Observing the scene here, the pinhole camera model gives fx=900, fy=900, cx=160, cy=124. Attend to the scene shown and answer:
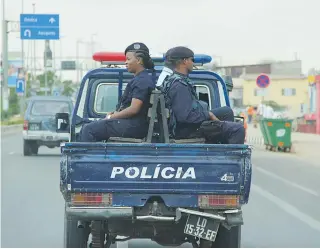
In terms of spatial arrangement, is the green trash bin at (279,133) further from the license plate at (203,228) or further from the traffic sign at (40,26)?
the traffic sign at (40,26)

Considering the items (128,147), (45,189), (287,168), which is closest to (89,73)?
(128,147)

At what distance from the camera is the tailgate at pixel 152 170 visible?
7.31 metres

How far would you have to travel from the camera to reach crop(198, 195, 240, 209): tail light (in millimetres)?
7348

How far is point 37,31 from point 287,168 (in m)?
33.6

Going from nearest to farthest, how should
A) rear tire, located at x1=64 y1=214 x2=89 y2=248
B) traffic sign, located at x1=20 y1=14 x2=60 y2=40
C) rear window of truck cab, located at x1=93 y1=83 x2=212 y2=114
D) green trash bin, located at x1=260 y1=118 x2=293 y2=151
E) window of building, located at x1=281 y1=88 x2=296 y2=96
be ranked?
rear tire, located at x1=64 y1=214 x2=89 y2=248 → rear window of truck cab, located at x1=93 y1=83 x2=212 y2=114 → green trash bin, located at x1=260 y1=118 x2=293 y2=151 → traffic sign, located at x1=20 y1=14 x2=60 y2=40 → window of building, located at x1=281 y1=88 x2=296 y2=96

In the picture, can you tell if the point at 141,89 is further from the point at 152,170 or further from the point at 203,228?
the point at 203,228

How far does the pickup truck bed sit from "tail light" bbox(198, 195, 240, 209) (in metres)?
0.04

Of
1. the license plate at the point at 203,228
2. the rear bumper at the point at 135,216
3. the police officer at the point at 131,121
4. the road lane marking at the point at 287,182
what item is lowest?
the road lane marking at the point at 287,182

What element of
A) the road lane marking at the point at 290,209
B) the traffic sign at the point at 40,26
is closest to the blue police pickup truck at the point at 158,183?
the road lane marking at the point at 290,209

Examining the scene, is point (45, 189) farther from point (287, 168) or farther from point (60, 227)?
point (287, 168)

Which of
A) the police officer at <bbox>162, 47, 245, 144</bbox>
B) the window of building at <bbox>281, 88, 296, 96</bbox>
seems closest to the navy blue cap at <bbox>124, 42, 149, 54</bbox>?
the police officer at <bbox>162, 47, 245, 144</bbox>

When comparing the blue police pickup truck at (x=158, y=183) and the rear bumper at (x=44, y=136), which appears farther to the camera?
the rear bumper at (x=44, y=136)

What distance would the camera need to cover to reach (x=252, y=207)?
14.2 meters

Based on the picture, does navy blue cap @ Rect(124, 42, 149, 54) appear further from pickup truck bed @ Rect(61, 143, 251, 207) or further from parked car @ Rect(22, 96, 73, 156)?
parked car @ Rect(22, 96, 73, 156)
